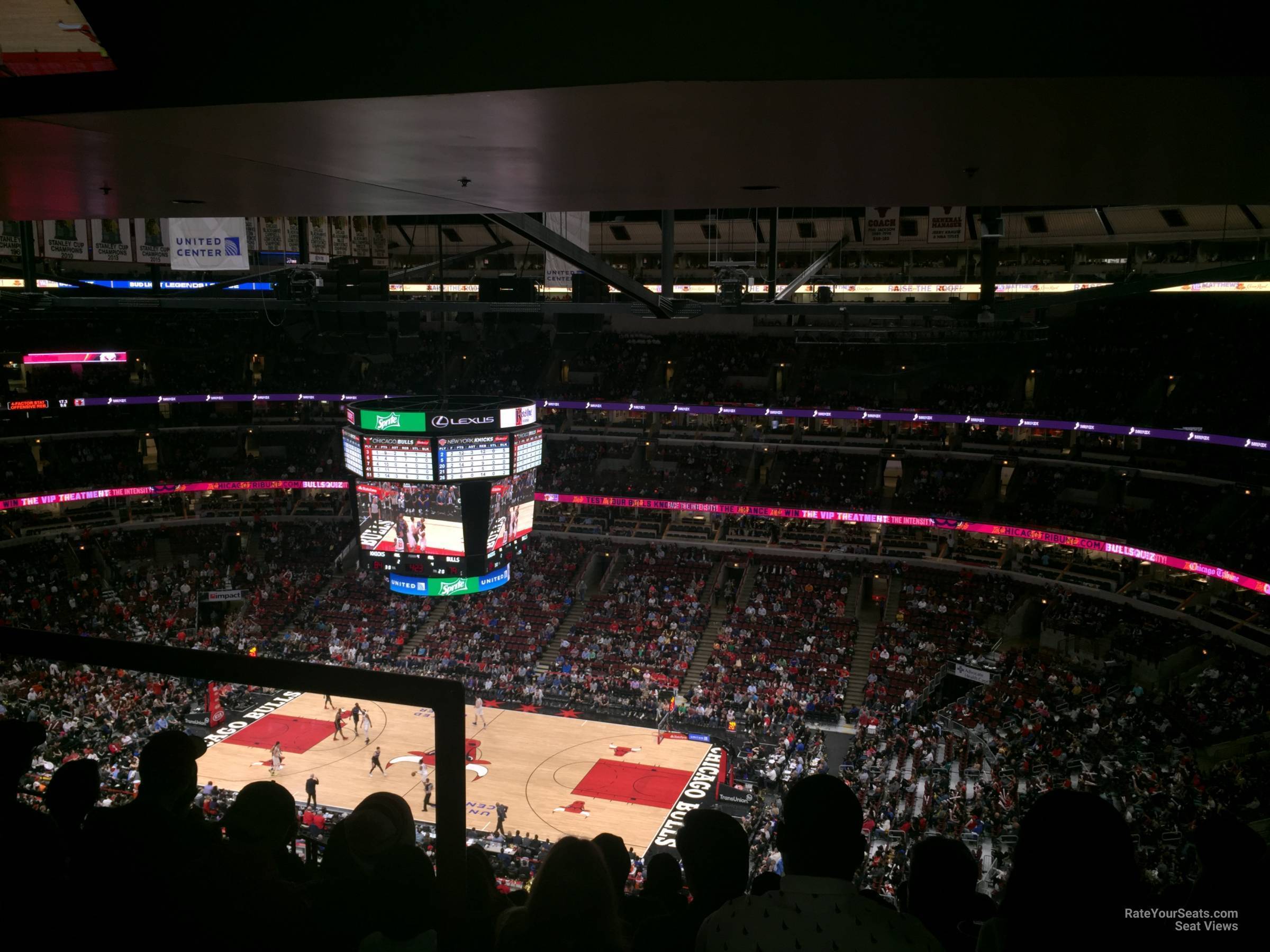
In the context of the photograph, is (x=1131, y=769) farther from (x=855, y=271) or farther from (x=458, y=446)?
(x=855, y=271)

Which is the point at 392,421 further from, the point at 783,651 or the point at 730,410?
the point at 730,410

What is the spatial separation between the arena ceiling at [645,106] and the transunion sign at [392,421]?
11765 millimetres

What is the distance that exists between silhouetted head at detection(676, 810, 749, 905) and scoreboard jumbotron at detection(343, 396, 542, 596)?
1315cm

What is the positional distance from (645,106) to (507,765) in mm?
20391

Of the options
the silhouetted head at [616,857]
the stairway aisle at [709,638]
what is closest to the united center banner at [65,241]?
the silhouetted head at [616,857]

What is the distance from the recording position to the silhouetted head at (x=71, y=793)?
2484 millimetres

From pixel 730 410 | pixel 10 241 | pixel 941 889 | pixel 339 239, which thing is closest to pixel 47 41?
pixel 941 889

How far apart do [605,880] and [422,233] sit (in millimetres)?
33740

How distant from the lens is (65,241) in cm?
1506

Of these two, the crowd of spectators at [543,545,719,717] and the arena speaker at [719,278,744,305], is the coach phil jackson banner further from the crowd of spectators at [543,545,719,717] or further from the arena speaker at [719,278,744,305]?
the crowd of spectators at [543,545,719,717]

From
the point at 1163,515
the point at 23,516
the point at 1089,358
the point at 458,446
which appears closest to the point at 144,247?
the point at 458,446

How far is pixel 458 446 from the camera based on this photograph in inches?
605

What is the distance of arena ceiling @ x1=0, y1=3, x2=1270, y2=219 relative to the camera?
179 cm

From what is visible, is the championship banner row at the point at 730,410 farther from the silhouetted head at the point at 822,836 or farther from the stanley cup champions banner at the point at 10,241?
the silhouetted head at the point at 822,836
